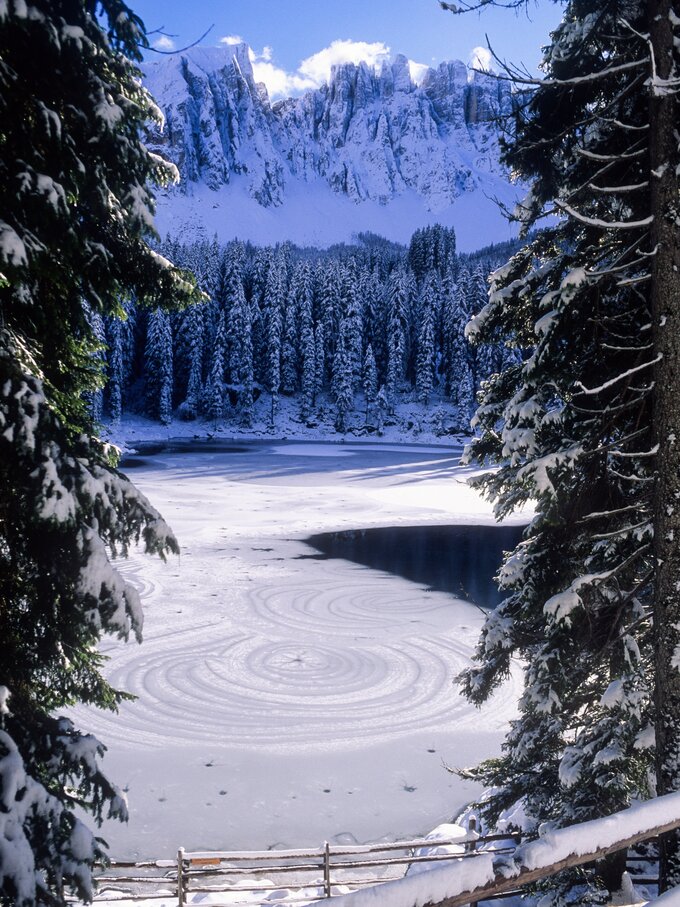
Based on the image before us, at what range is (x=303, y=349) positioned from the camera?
87625 mm

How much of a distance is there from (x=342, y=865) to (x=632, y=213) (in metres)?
Answer: 8.90

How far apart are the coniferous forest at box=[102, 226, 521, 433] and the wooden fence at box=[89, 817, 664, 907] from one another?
2948 inches

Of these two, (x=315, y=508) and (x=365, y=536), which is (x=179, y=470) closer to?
(x=315, y=508)

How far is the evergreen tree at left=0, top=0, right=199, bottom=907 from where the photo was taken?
3824 mm

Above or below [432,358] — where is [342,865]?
below

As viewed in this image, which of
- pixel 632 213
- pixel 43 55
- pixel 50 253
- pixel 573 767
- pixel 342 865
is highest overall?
pixel 43 55

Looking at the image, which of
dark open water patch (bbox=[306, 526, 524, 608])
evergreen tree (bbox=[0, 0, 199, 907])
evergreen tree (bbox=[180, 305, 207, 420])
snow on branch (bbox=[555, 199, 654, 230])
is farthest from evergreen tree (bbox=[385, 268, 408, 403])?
evergreen tree (bbox=[0, 0, 199, 907])

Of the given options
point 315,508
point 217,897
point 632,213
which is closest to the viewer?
point 632,213

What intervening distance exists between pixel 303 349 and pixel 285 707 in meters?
76.1

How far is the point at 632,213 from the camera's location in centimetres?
619

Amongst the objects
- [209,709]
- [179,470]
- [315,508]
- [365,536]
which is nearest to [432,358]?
[179,470]

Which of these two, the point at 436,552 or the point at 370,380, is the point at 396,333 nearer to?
the point at 370,380

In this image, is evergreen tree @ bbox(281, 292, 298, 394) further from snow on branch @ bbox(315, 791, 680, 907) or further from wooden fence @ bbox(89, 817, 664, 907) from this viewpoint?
snow on branch @ bbox(315, 791, 680, 907)

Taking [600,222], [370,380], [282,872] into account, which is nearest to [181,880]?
[282,872]
